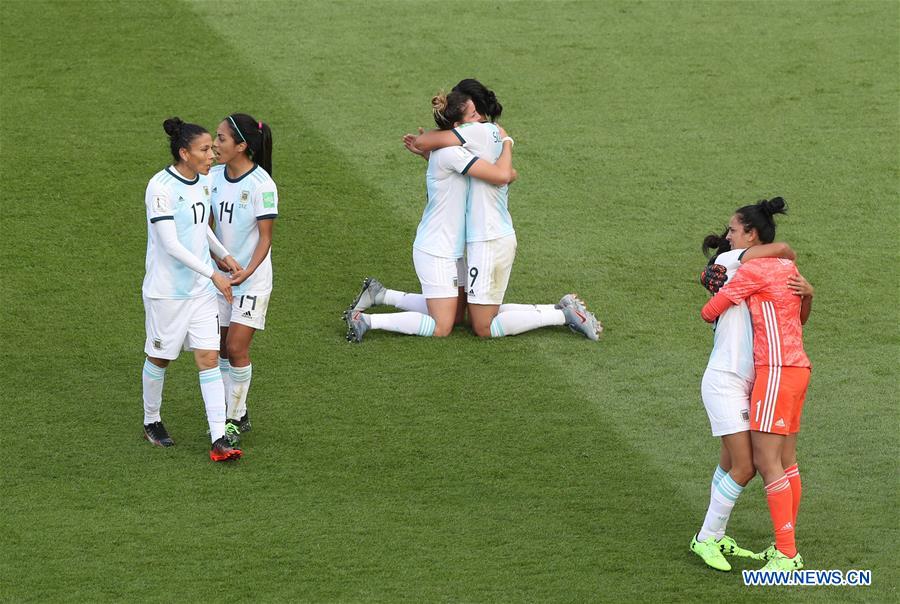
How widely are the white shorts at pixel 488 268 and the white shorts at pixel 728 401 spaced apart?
288 cm

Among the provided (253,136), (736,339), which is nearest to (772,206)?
(736,339)

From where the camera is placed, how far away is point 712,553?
6.07 metres

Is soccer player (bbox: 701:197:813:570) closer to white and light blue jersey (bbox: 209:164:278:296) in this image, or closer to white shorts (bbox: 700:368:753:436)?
white shorts (bbox: 700:368:753:436)

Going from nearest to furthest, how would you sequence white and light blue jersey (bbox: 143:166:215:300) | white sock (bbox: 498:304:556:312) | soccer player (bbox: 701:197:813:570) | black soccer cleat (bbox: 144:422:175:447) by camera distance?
soccer player (bbox: 701:197:813:570)
white and light blue jersey (bbox: 143:166:215:300)
black soccer cleat (bbox: 144:422:175:447)
white sock (bbox: 498:304:556:312)

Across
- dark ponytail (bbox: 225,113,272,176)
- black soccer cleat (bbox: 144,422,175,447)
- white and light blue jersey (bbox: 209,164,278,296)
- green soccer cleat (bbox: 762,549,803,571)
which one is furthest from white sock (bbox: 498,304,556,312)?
green soccer cleat (bbox: 762,549,803,571)

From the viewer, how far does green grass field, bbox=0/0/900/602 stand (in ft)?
20.4

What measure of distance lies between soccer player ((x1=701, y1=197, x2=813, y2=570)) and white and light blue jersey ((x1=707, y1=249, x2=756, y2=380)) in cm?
4

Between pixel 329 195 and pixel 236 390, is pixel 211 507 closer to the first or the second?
pixel 236 390

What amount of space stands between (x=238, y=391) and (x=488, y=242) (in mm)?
2182

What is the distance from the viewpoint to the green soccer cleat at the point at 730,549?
20.0 feet

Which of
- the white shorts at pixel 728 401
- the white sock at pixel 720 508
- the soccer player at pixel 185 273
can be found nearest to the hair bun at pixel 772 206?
the white shorts at pixel 728 401

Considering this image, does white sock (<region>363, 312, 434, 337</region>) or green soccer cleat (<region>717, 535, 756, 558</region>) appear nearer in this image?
green soccer cleat (<region>717, 535, 756, 558</region>)

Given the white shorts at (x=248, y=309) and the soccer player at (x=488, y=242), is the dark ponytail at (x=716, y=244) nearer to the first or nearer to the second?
the white shorts at (x=248, y=309)

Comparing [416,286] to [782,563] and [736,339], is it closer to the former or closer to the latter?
[736,339]
